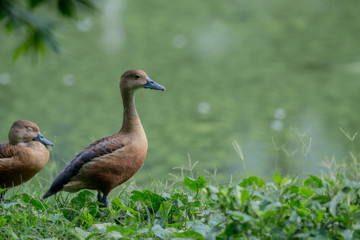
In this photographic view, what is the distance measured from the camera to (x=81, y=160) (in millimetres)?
2748

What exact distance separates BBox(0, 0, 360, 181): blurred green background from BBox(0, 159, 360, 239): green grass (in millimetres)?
1772

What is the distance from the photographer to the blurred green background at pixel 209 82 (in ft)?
20.8

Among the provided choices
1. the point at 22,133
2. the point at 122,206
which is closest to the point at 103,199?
the point at 122,206

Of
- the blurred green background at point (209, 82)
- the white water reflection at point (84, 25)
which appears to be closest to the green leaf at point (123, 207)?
the blurred green background at point (209, 82)

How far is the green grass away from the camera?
78.0 inches

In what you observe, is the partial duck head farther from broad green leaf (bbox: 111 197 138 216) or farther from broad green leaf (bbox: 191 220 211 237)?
broad green leaf (bbox: 191 220 211 237)

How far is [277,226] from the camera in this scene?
2.02 m

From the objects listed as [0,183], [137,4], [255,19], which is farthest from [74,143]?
[137,4]

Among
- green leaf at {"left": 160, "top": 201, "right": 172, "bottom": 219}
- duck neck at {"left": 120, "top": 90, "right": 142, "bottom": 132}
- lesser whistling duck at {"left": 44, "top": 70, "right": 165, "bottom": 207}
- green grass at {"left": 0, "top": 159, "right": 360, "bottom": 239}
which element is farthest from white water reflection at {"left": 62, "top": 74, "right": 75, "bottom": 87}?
green leaf at {"left": 160, "top": 201, "right": 172, "bottom": 219}

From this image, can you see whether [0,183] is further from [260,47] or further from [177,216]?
[260,47]

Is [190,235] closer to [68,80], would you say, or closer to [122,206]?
[122,206]

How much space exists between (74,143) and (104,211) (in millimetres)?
3715

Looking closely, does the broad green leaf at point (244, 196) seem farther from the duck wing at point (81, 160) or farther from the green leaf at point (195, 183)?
the duck wing at point (81, 160)

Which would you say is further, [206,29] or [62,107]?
[206,29]
